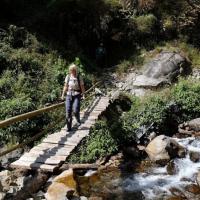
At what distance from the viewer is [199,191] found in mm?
12344

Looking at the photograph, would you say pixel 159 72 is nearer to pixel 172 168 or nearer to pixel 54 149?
pixel 172 168

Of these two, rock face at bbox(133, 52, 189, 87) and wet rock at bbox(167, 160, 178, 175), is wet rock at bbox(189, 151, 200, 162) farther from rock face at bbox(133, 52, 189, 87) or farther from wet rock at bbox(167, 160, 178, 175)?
rock face at bbox(133, 52, 189, 87)

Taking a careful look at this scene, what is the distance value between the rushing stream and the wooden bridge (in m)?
1.33

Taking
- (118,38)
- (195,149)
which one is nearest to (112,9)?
(118,38)

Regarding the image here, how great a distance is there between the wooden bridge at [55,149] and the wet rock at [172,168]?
9.55ft

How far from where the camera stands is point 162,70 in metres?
23.1

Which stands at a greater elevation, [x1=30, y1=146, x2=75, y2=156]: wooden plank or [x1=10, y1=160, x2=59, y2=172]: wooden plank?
[x1=30, y1=146, x2=75, y2=156]: wooden plank

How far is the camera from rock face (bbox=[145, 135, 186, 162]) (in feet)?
47.6

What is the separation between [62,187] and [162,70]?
13533 mm

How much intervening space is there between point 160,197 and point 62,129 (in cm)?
452

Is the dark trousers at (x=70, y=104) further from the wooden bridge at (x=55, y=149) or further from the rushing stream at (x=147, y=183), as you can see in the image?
the rushing stream at (x=147, y=183)

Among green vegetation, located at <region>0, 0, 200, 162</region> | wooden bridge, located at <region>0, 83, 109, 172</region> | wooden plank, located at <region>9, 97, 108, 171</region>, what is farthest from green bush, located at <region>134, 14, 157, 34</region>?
wooden plank, located at <region>9, 97, 108, 171</region>

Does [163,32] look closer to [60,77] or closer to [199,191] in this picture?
[60,77]

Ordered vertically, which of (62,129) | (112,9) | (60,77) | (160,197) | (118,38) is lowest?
(160,197)
